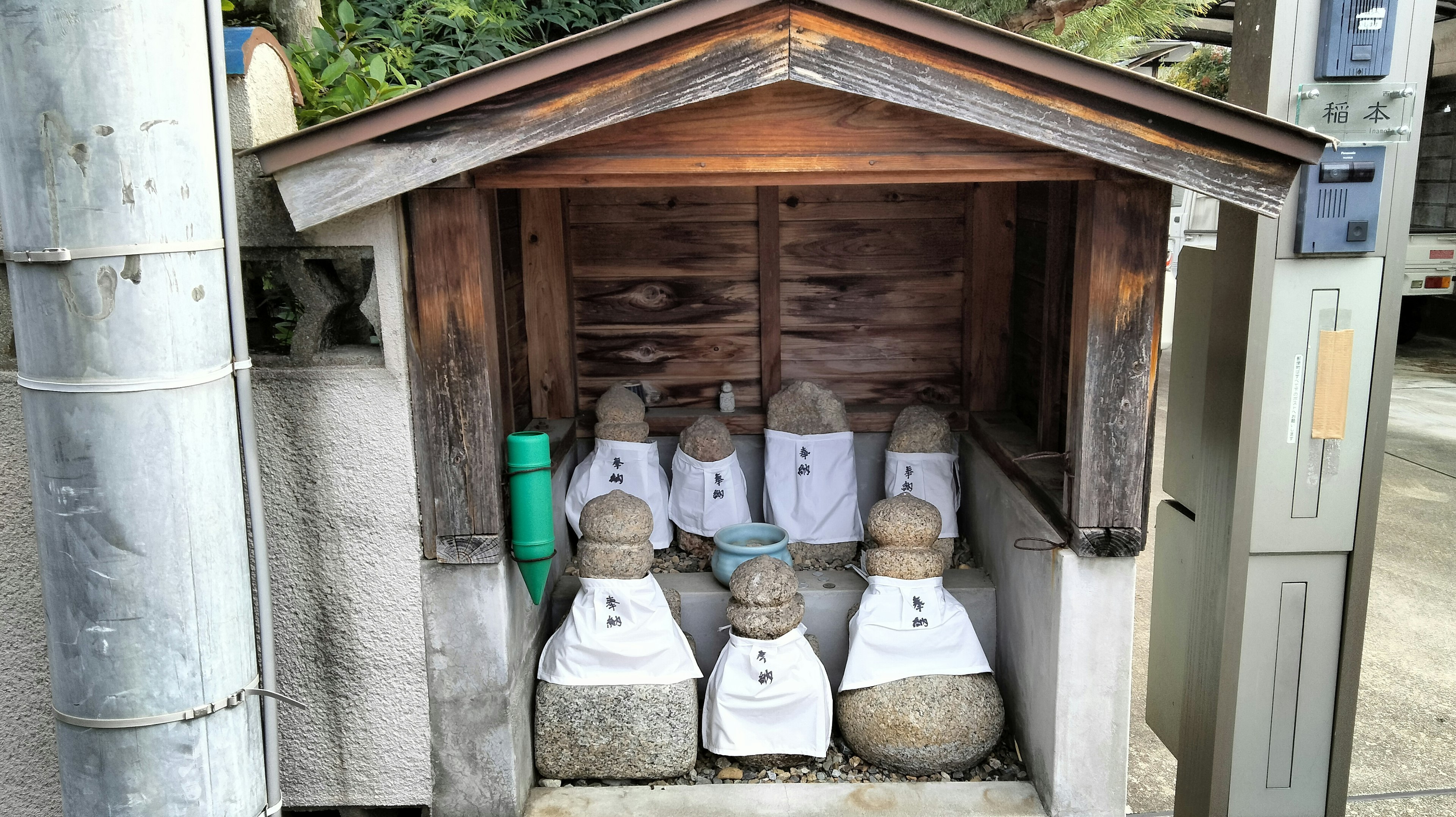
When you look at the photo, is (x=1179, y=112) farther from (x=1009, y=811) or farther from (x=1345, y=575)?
(x=1009, y=811)

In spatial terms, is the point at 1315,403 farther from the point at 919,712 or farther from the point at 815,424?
the point at 815,424

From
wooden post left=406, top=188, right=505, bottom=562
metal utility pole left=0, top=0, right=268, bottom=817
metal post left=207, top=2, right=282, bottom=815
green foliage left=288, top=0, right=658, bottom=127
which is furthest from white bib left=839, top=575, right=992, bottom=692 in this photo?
green foliage left=288, top=0, right=658, bottom=127

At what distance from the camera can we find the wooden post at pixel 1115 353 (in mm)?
3635

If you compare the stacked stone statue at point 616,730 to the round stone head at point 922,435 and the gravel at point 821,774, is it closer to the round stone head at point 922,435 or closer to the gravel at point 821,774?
the gravel at point 821,774

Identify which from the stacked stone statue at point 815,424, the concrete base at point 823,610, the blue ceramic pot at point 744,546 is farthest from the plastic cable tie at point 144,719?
the stacked stone statue at point 815,424

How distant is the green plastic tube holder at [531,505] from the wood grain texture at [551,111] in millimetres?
1121

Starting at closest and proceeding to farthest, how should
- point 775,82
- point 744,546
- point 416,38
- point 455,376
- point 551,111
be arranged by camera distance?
point 551,111 < point 775,82 < point 455,376 < point 744,546 < point 416,38

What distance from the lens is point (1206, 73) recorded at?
14805mm

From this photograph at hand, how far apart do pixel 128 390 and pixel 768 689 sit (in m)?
2.88

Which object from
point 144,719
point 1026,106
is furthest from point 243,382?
point 1026,106

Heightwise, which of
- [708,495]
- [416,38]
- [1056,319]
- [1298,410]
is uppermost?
[416,38]

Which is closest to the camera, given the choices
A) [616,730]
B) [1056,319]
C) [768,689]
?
[616,730]

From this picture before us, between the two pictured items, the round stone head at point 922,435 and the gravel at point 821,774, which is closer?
the gravel at point 821,774

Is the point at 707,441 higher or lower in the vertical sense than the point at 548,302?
lower
